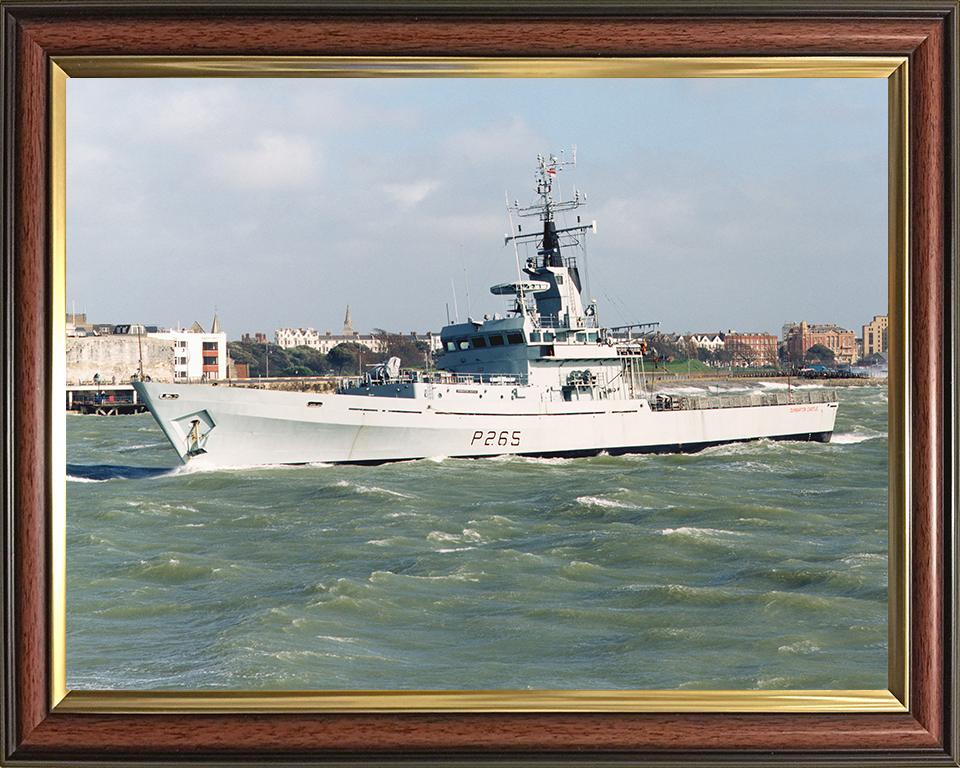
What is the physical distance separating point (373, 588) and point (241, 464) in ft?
36.6

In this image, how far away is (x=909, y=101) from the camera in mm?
2869

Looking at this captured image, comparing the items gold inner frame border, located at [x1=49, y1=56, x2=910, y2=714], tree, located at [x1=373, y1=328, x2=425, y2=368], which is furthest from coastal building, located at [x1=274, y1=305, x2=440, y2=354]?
gold inner frame border, located at [x1=49, y1=56, x2=910, y2=714]

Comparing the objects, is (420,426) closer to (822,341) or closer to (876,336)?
(822,341)

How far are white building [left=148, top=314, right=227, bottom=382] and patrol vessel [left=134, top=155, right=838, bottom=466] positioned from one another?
5.02 meters

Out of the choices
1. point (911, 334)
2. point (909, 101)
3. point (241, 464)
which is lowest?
point (241, 464)

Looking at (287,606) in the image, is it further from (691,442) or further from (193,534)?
(691,442)

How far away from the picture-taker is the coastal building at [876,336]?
9.66 ft

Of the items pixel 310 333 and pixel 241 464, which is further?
pixel 241 464

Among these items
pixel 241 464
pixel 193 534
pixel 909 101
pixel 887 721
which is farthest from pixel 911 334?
pixel 241 464

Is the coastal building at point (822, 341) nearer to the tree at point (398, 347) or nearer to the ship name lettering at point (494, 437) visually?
the tree at point (398, 347)

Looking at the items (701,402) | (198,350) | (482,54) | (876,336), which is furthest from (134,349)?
(701,402)

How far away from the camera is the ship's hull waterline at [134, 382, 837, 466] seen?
598 inches

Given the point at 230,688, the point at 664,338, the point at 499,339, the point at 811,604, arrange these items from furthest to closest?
the point at 499,339
the point at 664,338
the point at 811,604
the point at 230,688

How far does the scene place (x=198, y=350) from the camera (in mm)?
6961
